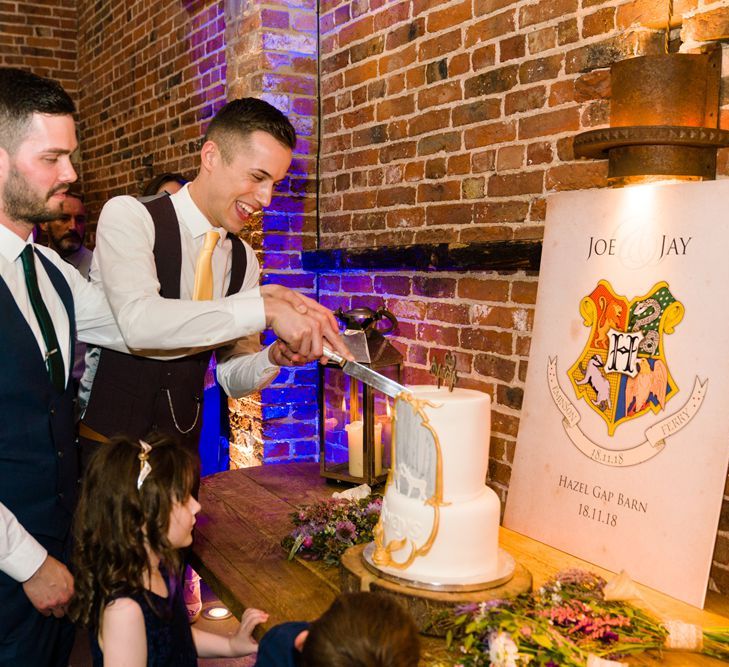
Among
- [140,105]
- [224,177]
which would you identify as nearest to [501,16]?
[224,177]

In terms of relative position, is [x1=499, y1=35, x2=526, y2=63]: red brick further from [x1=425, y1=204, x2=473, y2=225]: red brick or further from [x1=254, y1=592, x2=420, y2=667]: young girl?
[x1=254, y1=592, x2=420, y2=667]: young girl

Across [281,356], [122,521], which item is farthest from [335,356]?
[122,521]

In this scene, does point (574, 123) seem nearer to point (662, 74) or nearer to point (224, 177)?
point (662, 74)

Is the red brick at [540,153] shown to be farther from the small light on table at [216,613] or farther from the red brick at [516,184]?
the small light on table at [216,613]

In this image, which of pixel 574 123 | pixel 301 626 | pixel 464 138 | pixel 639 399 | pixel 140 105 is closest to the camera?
pixel 301 626

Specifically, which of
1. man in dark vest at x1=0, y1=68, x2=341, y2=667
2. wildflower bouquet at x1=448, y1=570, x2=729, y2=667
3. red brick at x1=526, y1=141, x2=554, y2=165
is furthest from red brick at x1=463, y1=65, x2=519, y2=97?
wildflower bouquet at x1=448, y1=570, x2=729, y2=667

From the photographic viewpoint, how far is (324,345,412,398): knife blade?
169 centimetres

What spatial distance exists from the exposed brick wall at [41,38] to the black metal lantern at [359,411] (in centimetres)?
448

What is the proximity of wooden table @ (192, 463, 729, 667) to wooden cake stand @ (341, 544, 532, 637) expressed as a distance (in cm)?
4

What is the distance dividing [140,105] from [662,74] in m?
4.06

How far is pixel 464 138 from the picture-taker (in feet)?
8.27

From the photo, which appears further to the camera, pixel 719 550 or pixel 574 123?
pixel 574 123

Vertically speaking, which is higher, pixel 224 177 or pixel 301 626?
pixel 224 177

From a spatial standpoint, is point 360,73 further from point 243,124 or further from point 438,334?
point 438,334
